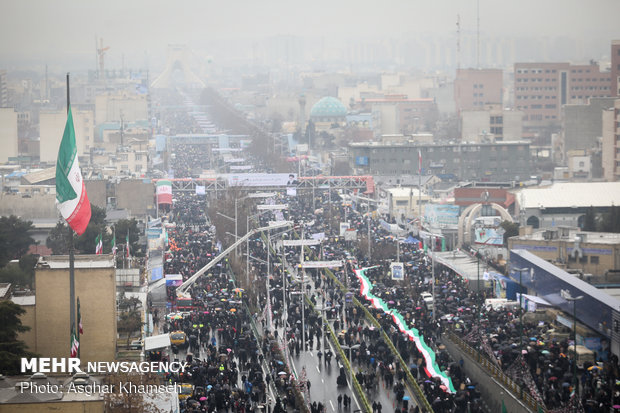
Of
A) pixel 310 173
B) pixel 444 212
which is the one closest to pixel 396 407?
pixel 444 212

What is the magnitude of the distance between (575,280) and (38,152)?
42.8 m

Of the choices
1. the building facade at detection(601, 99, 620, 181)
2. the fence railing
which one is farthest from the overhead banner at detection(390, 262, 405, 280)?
the building facade at detection(601, 99, 620, 181)

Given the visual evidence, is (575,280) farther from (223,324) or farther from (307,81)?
(307,81)

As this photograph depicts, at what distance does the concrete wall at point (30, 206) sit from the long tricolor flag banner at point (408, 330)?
1297 cm

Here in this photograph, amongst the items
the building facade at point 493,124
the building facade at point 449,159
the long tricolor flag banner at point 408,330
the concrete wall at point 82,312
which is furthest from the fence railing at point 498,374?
the building facade at point 493,124

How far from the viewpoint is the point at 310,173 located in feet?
168

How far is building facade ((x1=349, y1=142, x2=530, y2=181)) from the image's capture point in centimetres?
5134

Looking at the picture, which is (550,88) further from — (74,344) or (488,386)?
(74,344)

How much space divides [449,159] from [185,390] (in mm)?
37751

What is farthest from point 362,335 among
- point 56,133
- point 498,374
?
point 56,133

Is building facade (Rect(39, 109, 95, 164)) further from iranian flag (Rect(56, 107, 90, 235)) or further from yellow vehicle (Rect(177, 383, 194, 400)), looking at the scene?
iranian flag (Rect(56, 107, 90, 235))

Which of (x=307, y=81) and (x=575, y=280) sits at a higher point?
(x=307, y=81)

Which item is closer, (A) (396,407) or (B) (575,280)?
(A) (396,407)

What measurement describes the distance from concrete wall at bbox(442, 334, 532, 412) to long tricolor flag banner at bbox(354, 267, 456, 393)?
44cm
